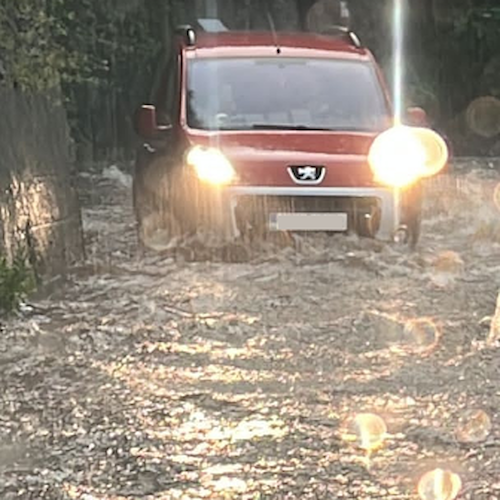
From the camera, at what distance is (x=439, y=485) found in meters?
5.44

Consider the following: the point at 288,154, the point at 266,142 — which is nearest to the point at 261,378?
the point at 288,154

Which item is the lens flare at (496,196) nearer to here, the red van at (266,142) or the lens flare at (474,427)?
the red van at (266,142)

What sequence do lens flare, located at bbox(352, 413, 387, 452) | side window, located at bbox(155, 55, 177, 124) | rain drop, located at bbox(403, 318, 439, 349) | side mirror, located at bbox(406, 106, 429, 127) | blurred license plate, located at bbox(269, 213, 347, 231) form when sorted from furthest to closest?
side mirror, located at bbox(406, 106, 429, 127), side window, located at bbox(155, 55, 177, 124), blurred license plate, located at bbox(269, 213, 347, 231), rain drop, located at bbox(403, 318, 439, 349), lens flare, located at bbox(352, 413, 387, 452)

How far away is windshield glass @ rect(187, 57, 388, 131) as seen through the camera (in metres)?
11.3

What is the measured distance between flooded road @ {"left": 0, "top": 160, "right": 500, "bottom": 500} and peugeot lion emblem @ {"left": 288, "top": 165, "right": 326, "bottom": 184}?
47 centimetres

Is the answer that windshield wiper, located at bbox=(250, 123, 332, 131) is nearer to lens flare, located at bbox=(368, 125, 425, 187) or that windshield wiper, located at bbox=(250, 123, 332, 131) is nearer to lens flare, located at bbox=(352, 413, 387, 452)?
lens flare, located at bbox=(368, 125, 425, 187)

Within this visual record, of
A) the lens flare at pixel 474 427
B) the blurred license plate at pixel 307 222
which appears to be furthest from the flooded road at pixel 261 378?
the blurred license plate at pixel 307 222

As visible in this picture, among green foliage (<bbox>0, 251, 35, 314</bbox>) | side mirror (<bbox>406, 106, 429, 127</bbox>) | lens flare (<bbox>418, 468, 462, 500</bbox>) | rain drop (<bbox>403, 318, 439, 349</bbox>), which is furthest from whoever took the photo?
side mirror (<bbox>406, 106, 429, 127</bbox>)

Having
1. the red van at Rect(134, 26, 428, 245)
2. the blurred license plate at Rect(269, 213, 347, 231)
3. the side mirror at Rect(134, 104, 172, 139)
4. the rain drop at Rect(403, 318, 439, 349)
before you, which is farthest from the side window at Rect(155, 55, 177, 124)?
the rain drop at Rect(403, 318, 439, 349)

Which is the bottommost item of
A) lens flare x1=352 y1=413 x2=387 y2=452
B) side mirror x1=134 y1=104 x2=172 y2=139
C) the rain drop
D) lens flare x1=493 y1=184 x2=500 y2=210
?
lens flare x1=493 y1=184 x2=500 y2=210

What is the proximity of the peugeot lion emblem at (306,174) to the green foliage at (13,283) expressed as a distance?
2.31 meters

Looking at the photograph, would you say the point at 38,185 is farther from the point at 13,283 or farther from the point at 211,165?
the point at 211,165

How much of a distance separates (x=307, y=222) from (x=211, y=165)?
32.6 inches

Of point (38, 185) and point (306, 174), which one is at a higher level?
point (38, 185)
